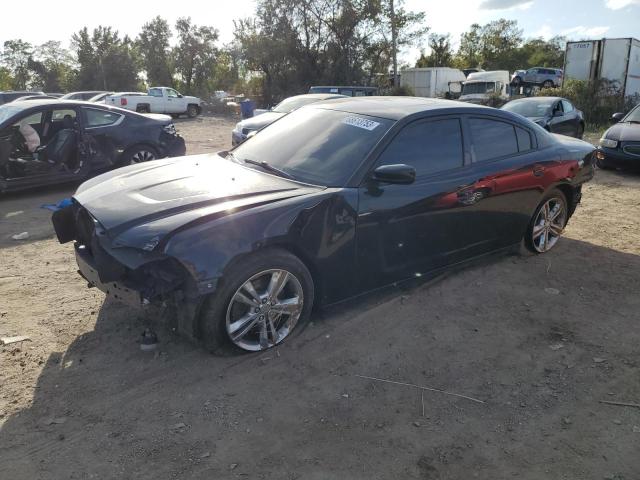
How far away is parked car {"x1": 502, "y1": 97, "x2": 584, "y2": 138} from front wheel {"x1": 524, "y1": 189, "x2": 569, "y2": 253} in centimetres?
775

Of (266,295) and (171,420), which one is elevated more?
(266,295)

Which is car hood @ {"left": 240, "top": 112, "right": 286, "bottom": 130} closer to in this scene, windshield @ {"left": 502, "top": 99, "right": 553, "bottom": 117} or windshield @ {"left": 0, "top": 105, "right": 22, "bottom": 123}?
windshield @ {"left": 0, "top": 105, "right": 22, "bottom": 123}

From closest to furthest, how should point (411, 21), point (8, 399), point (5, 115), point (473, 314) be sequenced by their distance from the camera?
point (8, 399)
point (473, 314)
point (5, 115)
point (411, 21)

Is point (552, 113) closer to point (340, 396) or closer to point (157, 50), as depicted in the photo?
point (340, 396)

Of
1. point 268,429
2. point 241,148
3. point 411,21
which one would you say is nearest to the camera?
point 268,429

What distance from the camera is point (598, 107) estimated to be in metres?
19.8

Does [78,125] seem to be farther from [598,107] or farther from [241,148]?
[598,107]

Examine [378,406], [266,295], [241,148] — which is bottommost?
[378,406]

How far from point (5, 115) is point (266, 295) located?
615 cm

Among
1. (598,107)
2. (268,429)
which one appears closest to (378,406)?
(268,429)

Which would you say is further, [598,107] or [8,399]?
[598,107]

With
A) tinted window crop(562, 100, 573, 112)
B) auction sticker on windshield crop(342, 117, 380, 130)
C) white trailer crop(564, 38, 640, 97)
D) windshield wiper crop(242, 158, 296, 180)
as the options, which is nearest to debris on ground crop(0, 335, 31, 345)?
windshield wiper crop(242, 158, 296, 180)

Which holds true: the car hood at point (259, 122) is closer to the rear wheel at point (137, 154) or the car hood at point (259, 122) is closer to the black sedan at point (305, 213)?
the rear wheel at point (137, 154)

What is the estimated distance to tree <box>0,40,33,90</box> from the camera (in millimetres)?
61469
